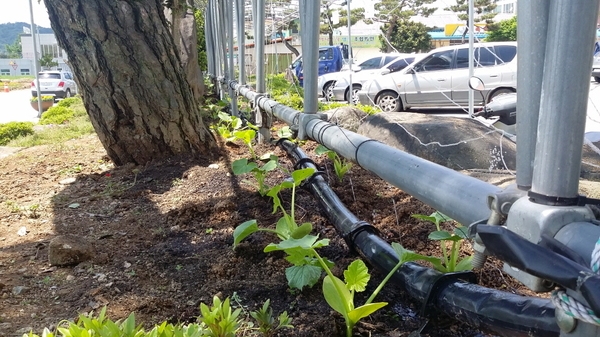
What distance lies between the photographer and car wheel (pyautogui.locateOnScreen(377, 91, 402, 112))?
11.8m

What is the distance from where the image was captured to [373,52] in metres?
19.5

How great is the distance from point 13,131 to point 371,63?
1045 centimetres

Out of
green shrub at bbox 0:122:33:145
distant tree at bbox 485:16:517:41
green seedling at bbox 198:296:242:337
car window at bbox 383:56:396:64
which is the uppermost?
distant tree at bbox 485:16:517:41

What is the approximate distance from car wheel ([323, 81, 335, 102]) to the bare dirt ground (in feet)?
34.9

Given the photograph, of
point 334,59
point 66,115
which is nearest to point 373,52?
point 334,59

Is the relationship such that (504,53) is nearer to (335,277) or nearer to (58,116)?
(335,277)

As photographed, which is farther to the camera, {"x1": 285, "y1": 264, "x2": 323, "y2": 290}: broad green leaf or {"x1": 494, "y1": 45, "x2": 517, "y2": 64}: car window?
{"x1": 494, "y1": 45, "x2": 517, "y2": 64}: car window

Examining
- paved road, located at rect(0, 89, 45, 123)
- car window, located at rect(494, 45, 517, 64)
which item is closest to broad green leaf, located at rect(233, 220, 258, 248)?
car window, located at rect(494, 45, 517, 64)

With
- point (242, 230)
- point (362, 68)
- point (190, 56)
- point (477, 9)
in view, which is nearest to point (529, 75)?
point (242, 230)

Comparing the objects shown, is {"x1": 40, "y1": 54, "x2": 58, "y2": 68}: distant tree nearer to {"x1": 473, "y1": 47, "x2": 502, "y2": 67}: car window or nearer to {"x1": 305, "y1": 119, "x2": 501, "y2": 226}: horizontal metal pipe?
{"x1": 473, "y1": 47, "x2": 502, "y2": 67}: car window

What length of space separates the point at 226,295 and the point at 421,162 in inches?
40.4

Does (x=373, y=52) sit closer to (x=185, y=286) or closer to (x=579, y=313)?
(x=185, y=286)

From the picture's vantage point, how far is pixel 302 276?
1.93m

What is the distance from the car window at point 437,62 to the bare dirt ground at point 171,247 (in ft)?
22.3
